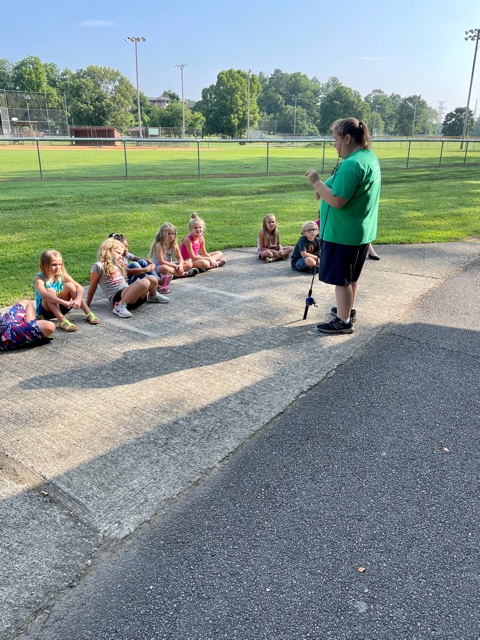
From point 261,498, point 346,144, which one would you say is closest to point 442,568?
point 261,498

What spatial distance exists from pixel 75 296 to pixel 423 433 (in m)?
3.51

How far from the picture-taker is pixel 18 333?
450 cm

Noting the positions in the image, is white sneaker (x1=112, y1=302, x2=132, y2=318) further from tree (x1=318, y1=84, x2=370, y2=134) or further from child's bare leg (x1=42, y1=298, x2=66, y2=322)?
tree (x1=318, y1=84, x2=370, y2=134)

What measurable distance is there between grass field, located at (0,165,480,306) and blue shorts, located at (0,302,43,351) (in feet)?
4.32

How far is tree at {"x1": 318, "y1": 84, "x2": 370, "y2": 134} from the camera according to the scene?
112188mm

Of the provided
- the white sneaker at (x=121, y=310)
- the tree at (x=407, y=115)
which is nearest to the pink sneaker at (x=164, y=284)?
the white sneaker at (x=121, y=310)

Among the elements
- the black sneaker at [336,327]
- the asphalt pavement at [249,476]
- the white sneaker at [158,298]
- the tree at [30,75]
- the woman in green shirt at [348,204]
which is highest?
the tree at [30,75]

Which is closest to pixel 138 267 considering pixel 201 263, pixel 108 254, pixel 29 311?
pixel 108 254

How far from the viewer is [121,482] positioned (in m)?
2.80

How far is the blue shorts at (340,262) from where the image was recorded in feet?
14.8

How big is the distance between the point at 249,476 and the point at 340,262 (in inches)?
90.5

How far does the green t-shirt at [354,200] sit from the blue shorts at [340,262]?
84 mm

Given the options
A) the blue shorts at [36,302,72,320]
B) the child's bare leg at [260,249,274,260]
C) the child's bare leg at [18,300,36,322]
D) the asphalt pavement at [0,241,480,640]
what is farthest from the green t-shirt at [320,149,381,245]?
the child's bare leg at [260,249,274,260]

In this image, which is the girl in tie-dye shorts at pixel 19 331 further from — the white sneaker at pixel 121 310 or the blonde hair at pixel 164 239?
the blonde hair at pixel 164 239
